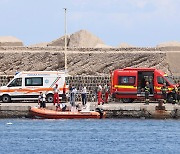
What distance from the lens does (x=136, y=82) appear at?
200ft

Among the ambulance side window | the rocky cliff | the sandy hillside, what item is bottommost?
the ambulance side window

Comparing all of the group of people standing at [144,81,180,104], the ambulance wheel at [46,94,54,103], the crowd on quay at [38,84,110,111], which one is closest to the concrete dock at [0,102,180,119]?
the crowd on quay at [38,84,110,111]

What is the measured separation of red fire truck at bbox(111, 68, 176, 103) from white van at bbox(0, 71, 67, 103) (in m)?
2.73

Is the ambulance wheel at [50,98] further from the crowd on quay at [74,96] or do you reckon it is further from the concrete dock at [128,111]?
the concrete dock at [128,111]

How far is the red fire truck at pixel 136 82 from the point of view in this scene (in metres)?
61.0

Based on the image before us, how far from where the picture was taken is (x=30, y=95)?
61625 mm

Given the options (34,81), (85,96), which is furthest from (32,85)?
(85,96)

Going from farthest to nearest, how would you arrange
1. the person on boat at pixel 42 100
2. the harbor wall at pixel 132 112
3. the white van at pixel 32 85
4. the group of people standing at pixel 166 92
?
the white van at pixel 32 85 → the group of people standing at pixel 166 92 → the person on boat at pixel 42 100 → the harbor wall at pixel 132 112

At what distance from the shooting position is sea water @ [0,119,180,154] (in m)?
46.8

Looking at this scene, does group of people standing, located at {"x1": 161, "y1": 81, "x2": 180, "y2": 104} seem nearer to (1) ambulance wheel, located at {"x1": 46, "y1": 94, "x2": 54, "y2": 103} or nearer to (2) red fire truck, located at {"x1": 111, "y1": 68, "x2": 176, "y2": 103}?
(2) red fire truck, located at {"x1": 111, "y1": 68, "x2": 176, "y2": 103}

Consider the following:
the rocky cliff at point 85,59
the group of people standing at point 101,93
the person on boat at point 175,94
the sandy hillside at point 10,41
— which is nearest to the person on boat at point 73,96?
the group of people standing at point 101,93

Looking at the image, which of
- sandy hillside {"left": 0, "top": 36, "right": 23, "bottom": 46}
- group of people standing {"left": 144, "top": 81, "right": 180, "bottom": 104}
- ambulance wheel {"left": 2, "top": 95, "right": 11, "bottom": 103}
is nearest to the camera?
group of people standing {"left": 144, "top": 81, "right": 180, "bottom": 104}

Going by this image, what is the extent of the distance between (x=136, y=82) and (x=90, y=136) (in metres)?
10.3

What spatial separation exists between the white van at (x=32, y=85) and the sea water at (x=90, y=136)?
3.92m
